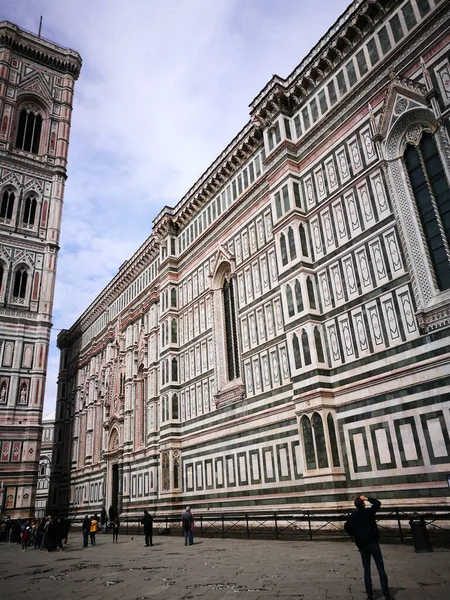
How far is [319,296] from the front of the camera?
17.2 meters

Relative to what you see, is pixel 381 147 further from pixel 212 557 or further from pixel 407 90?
pixel 212 557

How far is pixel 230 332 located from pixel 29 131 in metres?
32.3

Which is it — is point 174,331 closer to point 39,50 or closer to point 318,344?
point 318,344

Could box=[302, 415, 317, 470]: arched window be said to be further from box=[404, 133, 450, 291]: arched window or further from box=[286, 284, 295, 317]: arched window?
box=[404, 133, 450, 291]: arched window

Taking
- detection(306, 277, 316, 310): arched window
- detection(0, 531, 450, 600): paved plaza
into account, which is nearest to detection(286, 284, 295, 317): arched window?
detection(306, 277, 316, 310): arched window

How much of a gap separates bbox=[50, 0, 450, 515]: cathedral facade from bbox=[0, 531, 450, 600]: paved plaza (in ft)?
12.2

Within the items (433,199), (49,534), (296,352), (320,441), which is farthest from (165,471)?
(433,199)

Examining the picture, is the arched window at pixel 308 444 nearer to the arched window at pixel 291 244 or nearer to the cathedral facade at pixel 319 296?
the cathedral facade at pixel 319 296

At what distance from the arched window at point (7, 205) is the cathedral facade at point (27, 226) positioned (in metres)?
0.08

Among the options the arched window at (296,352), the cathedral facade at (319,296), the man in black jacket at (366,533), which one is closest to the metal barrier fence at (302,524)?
the cathedral facade at (319,296)

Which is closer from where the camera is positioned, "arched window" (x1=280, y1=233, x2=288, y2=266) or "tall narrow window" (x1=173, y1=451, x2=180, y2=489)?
"arched window" (x1=280, y1=233, x2=288, y2=266)

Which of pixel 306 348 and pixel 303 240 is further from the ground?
pixel 303 240

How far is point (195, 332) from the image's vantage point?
25.3 m

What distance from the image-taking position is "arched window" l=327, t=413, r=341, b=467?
1488 cm
